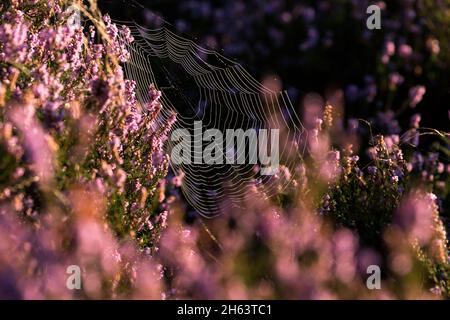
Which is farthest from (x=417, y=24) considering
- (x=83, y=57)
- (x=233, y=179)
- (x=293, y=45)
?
(x=83, y=57)

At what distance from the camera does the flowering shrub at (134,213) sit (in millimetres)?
2293

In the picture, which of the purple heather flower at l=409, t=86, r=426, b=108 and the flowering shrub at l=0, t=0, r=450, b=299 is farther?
the purple heather flower at l=409, t=86, r=426, b=108

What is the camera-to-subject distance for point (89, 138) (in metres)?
2.92

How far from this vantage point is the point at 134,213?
328 centimetres

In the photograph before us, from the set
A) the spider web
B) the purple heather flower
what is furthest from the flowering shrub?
the purple heather flower

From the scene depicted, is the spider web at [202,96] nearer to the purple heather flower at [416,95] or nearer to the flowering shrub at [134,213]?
the purple heather flower at [416,95]

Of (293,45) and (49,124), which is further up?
(293,45)

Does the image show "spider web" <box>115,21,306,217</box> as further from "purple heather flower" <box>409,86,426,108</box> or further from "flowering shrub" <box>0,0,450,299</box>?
"flowering shrub" <box>0,0,450,299</box>

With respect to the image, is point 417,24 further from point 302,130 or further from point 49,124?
point 49,124

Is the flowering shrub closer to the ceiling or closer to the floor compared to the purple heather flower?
closer to the floor

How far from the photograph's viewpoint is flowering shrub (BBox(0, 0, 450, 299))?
229 cm

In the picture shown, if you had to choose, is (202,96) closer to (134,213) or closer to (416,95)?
(416,95)

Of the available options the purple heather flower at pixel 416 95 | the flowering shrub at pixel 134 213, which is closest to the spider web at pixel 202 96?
the purple heather flower at pixel 416 95
